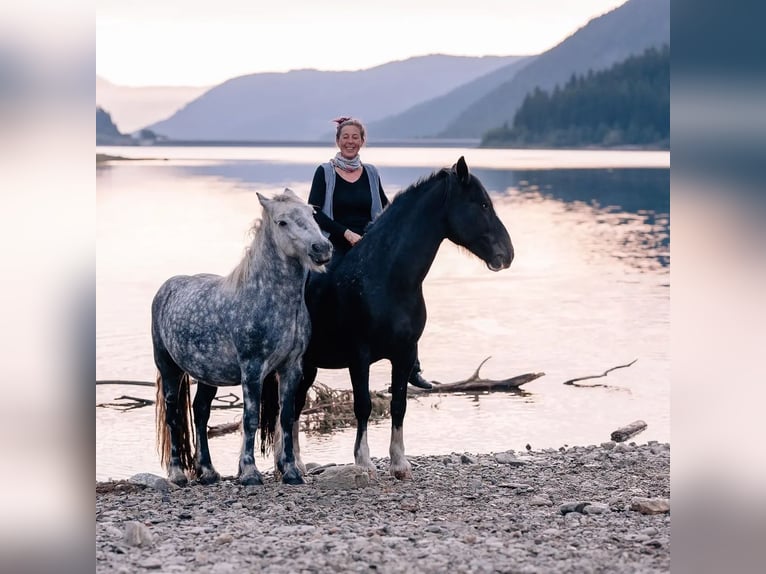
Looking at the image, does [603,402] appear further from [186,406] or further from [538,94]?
[538,94]

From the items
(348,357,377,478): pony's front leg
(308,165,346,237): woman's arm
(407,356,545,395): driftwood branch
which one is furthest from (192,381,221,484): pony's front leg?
(407,356,545,395): driftwood branch

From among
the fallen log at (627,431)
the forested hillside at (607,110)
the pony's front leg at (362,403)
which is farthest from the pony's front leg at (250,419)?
the forested hillside at (607,110)

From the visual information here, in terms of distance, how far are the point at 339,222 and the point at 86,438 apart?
14.9ft

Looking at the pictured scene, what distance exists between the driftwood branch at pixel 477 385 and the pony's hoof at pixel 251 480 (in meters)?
5.92

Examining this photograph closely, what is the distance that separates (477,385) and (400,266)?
6.10 metres

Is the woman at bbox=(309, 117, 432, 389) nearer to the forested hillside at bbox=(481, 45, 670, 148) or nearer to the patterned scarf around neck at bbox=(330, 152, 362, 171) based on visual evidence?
the patterned scarf around neck at bbox=(330, 152, 362, 171)

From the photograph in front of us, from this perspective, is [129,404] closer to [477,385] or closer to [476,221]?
[477,385]

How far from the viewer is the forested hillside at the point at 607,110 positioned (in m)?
125

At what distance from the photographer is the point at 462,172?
344 inches

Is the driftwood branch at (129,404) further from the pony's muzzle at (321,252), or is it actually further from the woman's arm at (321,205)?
the pony's muzzle at (321,252)

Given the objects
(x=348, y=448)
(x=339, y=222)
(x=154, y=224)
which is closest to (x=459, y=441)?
(x=348, y=448)

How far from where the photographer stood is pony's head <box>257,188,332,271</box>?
841 cm

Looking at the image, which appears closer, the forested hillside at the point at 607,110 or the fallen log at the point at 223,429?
the fallen log at the point at 223,429

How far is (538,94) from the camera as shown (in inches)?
5241
